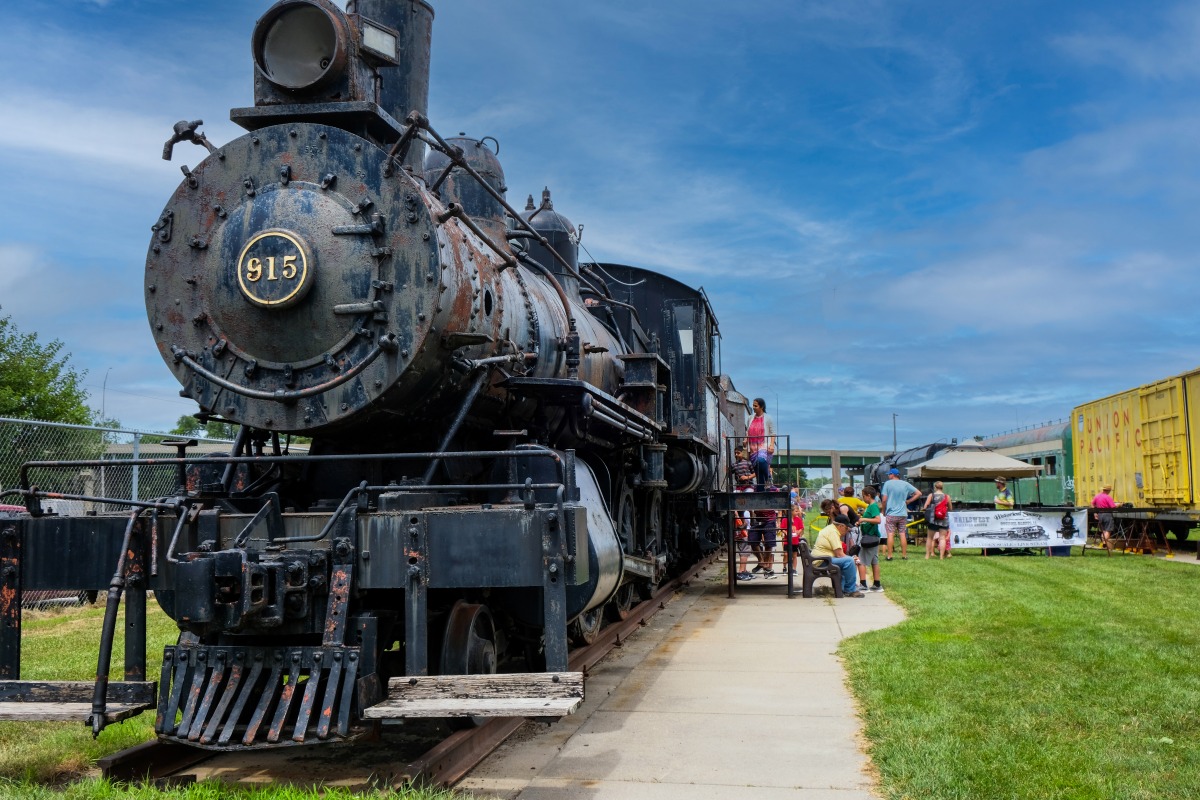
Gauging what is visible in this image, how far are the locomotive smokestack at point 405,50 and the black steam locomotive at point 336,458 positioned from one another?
0.05ft

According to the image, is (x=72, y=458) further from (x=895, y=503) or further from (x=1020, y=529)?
(x=1020, y=529)

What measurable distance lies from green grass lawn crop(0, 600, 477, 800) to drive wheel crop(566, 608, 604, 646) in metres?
2.69

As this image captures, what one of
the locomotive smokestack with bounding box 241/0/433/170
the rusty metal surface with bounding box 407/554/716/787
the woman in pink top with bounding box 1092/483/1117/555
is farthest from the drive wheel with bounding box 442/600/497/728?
the woman in pink top with bounding box 1092/483/1117/555

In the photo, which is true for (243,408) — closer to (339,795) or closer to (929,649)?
(339,795)

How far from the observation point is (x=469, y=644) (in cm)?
500

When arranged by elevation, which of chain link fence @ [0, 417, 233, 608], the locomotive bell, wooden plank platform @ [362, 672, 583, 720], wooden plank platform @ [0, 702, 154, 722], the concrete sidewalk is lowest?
the concrete sidewalk

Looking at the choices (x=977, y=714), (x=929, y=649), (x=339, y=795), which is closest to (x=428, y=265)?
(x=339, y=795)

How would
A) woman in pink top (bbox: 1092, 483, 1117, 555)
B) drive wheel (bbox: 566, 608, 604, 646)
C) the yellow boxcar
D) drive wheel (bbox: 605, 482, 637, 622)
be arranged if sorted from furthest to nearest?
woman in pink top (bbox: 1092, 483, 1117, 555) < the yellow boxcar < drive wheel (bbox: 605, 482, 637, 622) < drive wheel (bbox: 566, 608, 604, 646)

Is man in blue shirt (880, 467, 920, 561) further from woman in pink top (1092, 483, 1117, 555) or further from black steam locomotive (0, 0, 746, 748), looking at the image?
black steam locomotive (0, 0, 746, 748)

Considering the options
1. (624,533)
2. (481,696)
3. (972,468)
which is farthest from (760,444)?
(972,468)

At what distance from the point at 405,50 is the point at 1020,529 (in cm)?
1579

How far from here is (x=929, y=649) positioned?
7.95 m

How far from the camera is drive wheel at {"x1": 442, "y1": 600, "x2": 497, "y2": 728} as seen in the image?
4.83 m

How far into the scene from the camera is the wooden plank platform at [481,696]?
156 inches
